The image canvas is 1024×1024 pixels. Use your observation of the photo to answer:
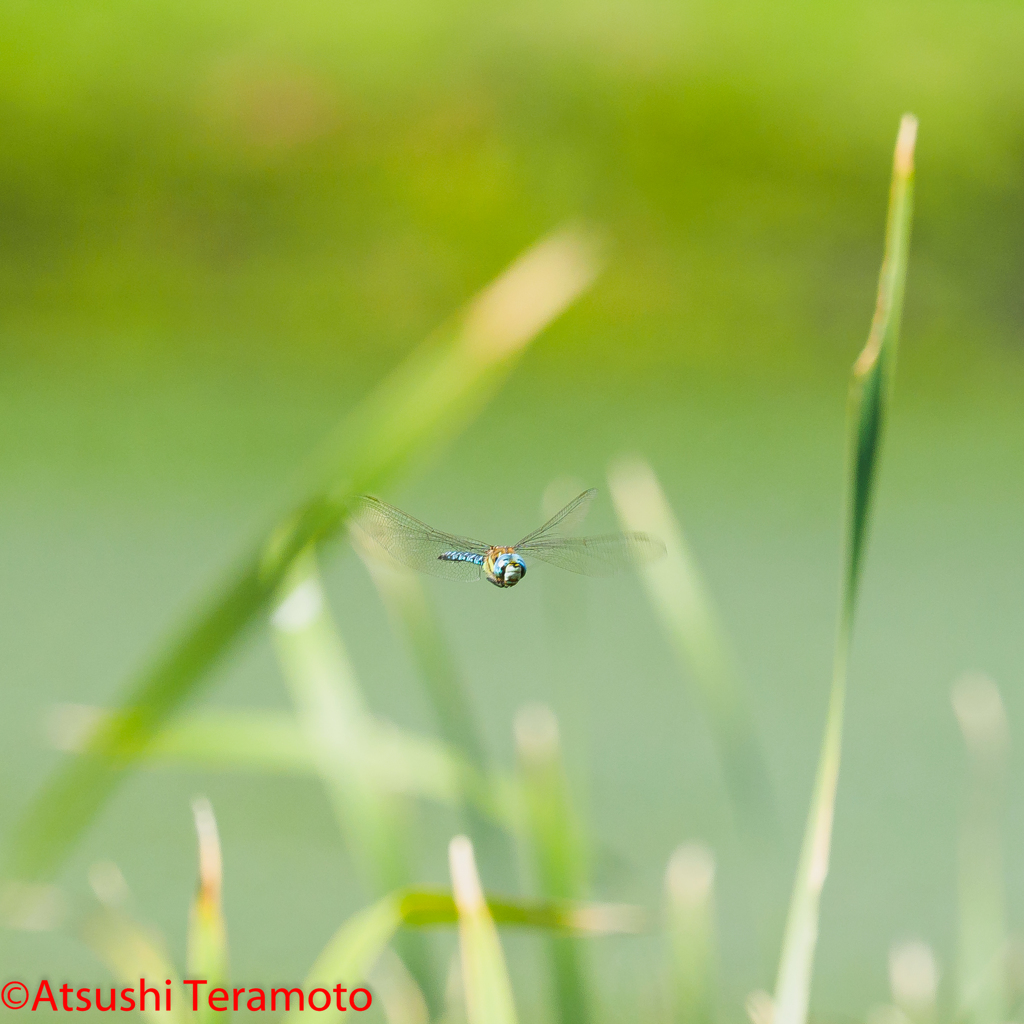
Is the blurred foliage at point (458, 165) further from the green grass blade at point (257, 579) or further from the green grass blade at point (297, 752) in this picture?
the green grass blade at point (257, 579)

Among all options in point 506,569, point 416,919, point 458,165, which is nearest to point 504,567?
point 506,569

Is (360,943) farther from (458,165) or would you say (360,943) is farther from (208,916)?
(458,165)

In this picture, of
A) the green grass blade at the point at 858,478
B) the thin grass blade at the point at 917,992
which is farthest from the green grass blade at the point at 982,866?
the green grass blade at the point at 858,478

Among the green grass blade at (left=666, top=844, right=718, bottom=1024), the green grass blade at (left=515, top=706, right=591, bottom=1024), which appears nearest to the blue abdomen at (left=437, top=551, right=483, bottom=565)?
the green grass blade at (left=515, top=706, right=591, bottom=1024)

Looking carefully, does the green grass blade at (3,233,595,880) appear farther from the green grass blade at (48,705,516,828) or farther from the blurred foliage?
the blurred foliage

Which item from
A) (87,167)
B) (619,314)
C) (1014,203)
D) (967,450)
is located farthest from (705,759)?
(87,167)

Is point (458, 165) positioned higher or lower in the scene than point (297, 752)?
higher
